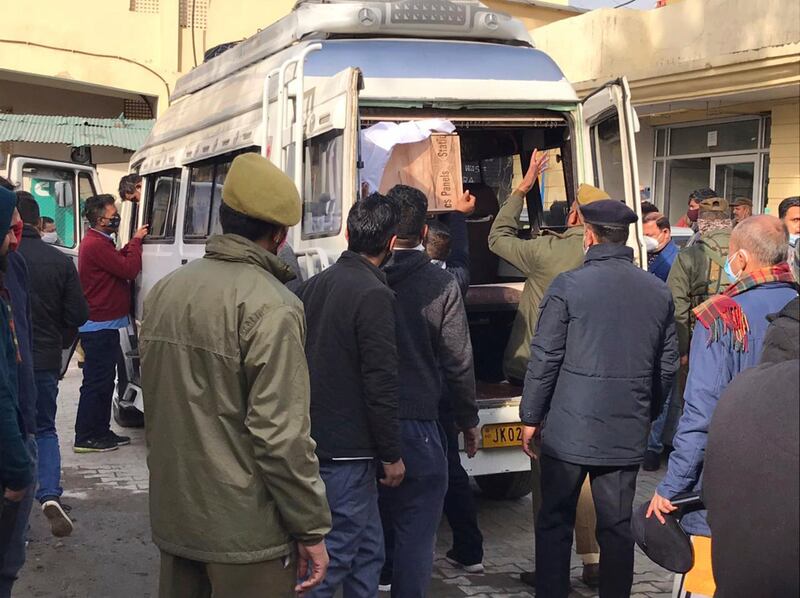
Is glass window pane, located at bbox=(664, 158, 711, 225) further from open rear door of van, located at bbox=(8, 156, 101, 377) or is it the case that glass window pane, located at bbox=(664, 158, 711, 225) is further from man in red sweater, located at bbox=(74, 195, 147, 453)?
man in red sweater, located at bbox=(74, 195, 147, 453)

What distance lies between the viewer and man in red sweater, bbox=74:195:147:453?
744 centimetres

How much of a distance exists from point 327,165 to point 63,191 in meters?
6.31

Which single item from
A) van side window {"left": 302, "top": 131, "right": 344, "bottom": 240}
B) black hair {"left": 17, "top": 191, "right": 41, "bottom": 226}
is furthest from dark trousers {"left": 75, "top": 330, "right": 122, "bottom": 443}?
van side window {"left": 302, "top": 131, "right": 344, "bottom": 240}

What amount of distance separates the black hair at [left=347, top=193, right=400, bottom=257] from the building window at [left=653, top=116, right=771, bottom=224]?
9.97 meters

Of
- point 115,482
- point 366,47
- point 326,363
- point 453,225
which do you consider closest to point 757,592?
point 326,363

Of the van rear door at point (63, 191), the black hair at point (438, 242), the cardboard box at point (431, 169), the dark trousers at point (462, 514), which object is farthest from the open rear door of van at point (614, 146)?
the van rear door at point (63, 191)

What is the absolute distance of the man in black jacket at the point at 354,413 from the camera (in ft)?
11.7

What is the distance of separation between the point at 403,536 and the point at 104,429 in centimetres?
440

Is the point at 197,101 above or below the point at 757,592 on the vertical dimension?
above

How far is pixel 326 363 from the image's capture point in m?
3.59

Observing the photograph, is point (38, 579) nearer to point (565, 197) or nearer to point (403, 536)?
point (403, 536)

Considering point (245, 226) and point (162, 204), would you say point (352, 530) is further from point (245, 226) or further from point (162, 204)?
point (162, 204)

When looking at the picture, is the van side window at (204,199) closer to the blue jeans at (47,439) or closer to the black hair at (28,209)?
the black hair at (28,209)

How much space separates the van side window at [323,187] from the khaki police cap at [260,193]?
2.06m
